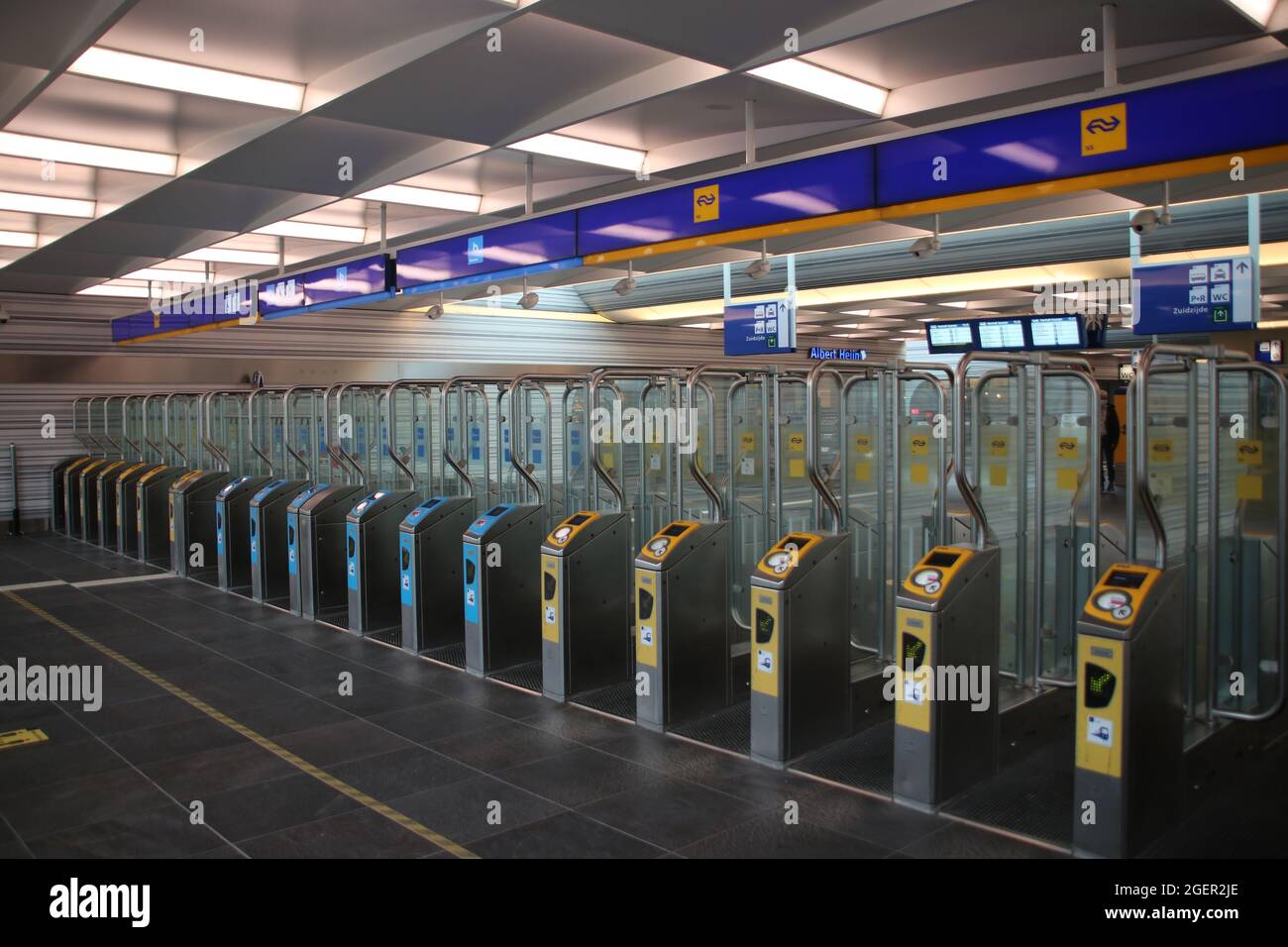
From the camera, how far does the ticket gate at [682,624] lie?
5395mm

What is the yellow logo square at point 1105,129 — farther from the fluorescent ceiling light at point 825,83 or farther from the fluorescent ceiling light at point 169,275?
the fluorescent ceiling light at point 169,275

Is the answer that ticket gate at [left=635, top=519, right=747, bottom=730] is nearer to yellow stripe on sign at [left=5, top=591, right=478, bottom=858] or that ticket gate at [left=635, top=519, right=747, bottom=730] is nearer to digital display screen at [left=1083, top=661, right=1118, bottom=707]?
yellow stripe on sign at [left=5, top=591, right=478, bottom=858]

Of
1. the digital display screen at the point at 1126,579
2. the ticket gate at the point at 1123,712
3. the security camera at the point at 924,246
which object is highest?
the security camera at the point at 924,246

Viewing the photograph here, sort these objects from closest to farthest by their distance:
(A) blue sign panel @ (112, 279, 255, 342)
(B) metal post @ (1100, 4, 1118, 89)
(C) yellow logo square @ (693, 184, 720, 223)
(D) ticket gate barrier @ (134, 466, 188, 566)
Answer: (B) metal post @ (1100, 4, 1118, 89), (C) yellow logo square @ (693, 184, 720, 223), (A) blue sign panel @ (112, 279, 255, 342), (D) ticket gate barrier @ (134, 466, 188, 566)

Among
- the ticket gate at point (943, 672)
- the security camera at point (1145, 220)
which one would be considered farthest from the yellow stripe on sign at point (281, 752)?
the security camera at point (1145, 220)

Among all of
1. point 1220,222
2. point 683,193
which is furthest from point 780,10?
point 1220,222

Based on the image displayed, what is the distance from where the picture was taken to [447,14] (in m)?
4.46

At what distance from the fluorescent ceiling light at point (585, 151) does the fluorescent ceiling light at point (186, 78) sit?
1.38 meters

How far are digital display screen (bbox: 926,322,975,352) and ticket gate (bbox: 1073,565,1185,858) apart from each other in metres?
9.98

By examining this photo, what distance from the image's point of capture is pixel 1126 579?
3947 millimetres

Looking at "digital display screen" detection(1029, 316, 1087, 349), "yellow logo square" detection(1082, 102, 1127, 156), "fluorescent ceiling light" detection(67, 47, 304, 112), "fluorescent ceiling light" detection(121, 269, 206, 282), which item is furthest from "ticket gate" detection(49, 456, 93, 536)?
"yellow logo square" detection(1082, 102, 1127, 156)

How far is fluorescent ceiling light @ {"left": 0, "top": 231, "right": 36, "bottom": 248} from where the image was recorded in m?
9.84

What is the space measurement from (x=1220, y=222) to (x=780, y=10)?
6.97 metres

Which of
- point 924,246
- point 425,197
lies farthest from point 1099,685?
point 425,197
